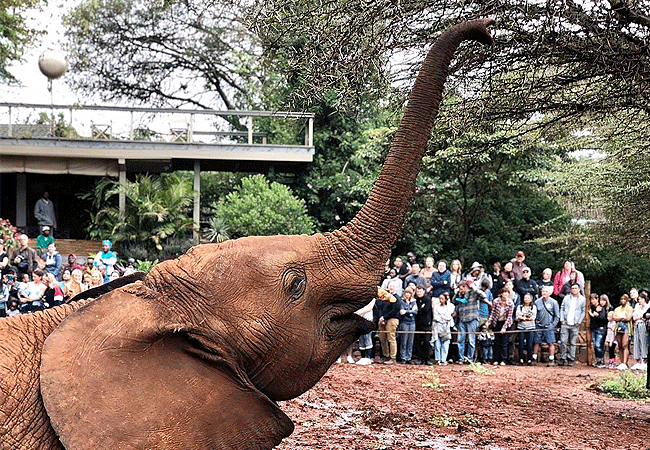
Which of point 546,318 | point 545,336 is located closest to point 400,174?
point 546,318

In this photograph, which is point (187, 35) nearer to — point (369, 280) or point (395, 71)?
point (395, 71)

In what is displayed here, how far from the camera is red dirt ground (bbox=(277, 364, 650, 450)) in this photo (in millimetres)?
9250

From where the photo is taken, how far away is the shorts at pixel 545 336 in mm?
19469

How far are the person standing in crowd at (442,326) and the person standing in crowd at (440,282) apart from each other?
1.13 feet

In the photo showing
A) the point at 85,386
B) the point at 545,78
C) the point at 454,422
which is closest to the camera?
the point at 85,386

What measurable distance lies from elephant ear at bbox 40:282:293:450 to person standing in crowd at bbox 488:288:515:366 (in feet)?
53.1

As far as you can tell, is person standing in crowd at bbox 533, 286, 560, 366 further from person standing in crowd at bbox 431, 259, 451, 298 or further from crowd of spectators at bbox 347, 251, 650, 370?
person standing in crowd at bbox 431, 259, 451, 298

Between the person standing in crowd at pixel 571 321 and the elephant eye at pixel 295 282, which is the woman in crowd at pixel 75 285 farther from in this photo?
the elephant eye at pixel 295 282

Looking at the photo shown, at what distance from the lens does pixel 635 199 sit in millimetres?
18094

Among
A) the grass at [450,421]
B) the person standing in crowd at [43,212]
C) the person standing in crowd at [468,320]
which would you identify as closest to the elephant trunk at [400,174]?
the grass at [450,421]

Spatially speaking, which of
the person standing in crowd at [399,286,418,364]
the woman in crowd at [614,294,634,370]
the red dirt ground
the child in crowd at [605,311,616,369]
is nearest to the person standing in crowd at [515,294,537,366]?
the child in crowd at [605,311,616,369]

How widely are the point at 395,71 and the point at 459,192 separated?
60.3 ft

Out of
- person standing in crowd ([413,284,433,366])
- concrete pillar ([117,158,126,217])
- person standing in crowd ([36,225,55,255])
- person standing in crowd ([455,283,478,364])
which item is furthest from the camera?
concrete pillar ([117,158,126,217])

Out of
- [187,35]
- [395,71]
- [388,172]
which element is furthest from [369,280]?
[187,35]
